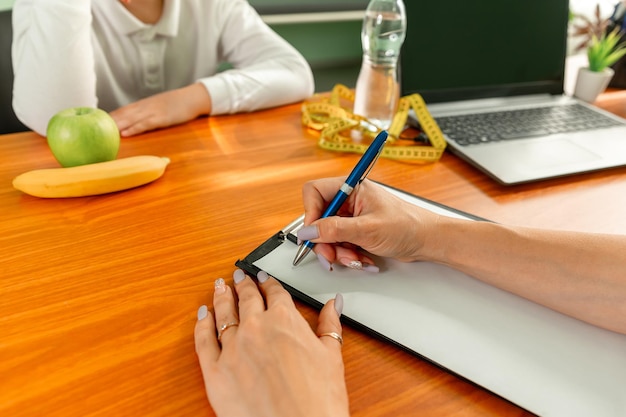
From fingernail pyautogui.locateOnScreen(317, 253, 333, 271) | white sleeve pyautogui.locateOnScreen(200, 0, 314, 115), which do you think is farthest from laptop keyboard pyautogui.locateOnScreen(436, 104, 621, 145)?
fingernail pyautogui.locateOnScreen(317, 253, 333, 271)

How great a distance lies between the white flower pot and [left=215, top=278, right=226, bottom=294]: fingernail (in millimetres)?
1138

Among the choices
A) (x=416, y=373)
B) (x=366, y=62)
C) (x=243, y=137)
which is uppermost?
(x=366, y=62)

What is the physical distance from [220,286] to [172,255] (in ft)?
0.37

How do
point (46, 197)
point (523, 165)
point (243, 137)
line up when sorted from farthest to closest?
→ point (243, 137) < point (523, 165) < point (46, 197)

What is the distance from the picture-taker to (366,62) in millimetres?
1016

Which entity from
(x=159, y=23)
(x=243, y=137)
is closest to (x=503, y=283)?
(x=243, y=137)

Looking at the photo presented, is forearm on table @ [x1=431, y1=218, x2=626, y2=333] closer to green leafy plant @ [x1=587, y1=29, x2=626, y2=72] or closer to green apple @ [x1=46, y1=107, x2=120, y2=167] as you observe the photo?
green apple @ [x1=46, y1=107, x2=120, y2=167]

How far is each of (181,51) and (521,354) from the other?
1.18 m

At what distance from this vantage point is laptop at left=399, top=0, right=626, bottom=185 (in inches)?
36.2

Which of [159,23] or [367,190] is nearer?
[367,190]

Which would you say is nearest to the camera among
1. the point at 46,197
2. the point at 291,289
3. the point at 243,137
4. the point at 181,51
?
the point at 291,289

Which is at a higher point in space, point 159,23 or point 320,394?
point 159,23

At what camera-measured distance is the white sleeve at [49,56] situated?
3.07 feet

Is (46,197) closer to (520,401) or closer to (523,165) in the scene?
(520,401)
